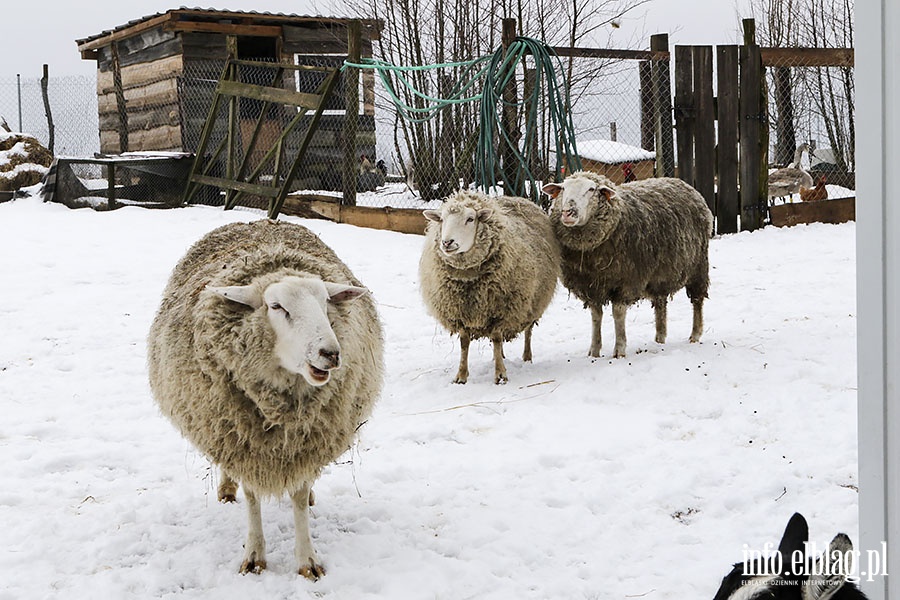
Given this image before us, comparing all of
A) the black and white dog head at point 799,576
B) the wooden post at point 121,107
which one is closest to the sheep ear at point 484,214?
the black and white dog head at point 799,576

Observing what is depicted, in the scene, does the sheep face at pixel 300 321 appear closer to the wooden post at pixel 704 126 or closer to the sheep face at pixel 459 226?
the sheep face at pixel 459 226

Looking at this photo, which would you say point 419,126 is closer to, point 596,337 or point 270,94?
point 270,94

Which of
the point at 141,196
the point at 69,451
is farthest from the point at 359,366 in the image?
the point at 141,196

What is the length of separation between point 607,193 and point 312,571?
342 cm

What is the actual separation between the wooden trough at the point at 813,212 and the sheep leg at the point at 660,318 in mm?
4612

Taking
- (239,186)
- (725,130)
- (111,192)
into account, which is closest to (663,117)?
(725,130)

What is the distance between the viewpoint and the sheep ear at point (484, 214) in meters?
5.57

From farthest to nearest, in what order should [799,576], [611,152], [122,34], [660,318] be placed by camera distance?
[122,34] → [611,152] → [660,318] → [799,576]

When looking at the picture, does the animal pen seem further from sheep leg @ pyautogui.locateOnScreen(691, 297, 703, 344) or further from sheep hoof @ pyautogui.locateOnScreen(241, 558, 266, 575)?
sheep hoof @ pyautogui.locateOnScreen(241, 558, 266, 575)

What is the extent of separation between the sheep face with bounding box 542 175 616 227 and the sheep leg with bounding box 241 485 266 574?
10.3 feet

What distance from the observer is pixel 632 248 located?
591 centimetres

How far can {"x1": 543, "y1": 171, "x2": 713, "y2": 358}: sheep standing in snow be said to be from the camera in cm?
585

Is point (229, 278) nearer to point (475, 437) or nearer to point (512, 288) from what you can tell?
point (475, 437)

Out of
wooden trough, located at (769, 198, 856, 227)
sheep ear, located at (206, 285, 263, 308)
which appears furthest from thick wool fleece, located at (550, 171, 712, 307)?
wooden trough, located at (769, 198, 856, 227)
